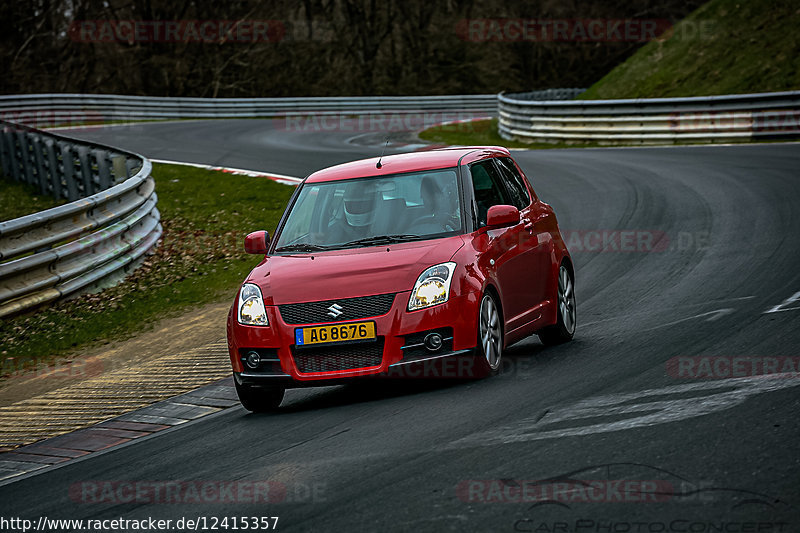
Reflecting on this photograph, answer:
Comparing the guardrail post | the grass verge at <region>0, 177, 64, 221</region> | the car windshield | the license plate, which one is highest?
the car windshield

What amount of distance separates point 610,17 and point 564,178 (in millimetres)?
40431

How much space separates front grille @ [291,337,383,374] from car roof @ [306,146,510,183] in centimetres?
181

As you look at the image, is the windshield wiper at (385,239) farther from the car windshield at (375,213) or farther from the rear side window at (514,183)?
the rear side window at (514,183)

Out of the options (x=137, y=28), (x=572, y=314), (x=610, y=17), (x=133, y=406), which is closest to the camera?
(x=133, y=406)

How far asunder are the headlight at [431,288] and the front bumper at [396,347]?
0.15 ft

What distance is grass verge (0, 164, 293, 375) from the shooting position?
11289 mm

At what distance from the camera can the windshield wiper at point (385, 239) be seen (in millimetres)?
8109

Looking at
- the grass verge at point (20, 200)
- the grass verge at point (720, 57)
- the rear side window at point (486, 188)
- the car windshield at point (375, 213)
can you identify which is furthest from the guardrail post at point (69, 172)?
the grass verge at point (720, 57)

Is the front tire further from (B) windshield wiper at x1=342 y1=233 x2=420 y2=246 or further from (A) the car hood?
(B) windshield wiper at x1=342 y1=233 x2=420 y2=246

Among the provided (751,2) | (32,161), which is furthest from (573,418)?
(751,2)

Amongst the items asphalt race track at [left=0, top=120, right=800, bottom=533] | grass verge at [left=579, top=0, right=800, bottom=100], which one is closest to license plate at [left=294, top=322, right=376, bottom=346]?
asphalt race track at [left=0, top=120, right=800, bottom=533]

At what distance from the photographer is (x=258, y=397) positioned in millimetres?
7848

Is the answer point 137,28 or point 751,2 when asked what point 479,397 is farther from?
point 137,28

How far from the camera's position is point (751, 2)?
33.9 m
